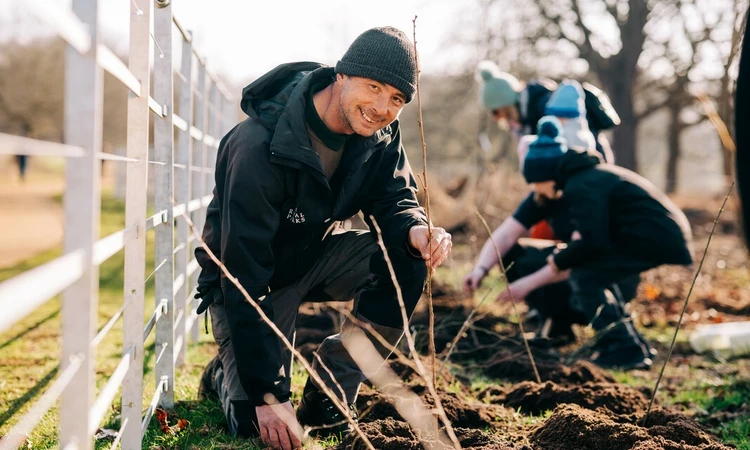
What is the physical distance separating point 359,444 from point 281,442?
11.1 inches

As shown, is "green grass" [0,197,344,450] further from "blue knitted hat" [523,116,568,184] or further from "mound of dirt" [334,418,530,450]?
"blue knitted hat" [523,116,568,184]

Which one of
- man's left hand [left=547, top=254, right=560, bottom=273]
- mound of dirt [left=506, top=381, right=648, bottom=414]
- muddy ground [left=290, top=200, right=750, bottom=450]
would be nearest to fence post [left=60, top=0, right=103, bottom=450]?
muddy ground [left=290, top=200, right=750, bottom=450]

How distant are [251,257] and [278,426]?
59cm

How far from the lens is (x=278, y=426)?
2.73m

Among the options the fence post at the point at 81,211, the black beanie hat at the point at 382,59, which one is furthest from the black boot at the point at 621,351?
the fence post at the point at 81,211

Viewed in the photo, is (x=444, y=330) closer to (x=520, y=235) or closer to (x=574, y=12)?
(x=520, y=235)

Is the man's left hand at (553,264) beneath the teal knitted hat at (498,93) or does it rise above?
beneath

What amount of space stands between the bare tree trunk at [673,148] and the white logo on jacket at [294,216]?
69.2 ft

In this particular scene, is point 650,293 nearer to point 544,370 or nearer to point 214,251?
point 544,370

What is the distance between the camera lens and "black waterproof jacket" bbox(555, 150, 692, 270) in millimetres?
4820

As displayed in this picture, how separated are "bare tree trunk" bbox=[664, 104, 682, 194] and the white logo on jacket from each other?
21086 mm

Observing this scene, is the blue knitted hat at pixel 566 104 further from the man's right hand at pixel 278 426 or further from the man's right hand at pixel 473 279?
the man's right hand at pixel 278 426

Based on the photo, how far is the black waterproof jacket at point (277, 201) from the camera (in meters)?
2.69

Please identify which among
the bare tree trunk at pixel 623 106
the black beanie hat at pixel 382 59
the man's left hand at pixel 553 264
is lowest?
the man's left hand at pixel 553 264
